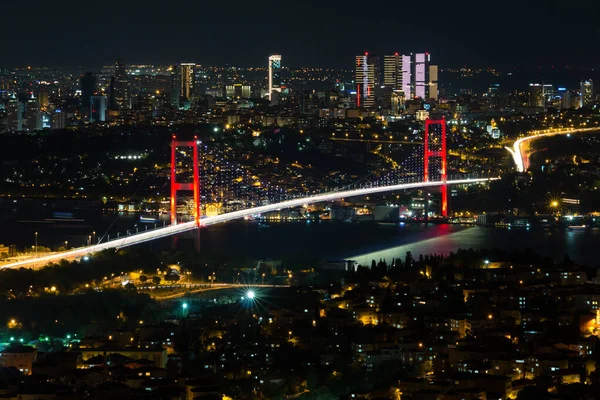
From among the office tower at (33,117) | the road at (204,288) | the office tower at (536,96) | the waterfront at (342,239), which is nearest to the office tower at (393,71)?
the office tower at (536,96)

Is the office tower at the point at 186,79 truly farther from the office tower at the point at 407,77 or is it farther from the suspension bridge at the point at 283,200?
the suspension bridge at the point at 283,200

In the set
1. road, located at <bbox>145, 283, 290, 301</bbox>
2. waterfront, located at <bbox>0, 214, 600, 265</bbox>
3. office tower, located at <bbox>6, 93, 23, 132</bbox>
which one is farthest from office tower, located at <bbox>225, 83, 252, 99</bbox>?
road, located at <bbox>145, 283, 290, 301</bbox>

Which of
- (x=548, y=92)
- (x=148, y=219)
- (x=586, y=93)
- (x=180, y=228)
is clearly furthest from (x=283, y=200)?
(x=548, y=92)

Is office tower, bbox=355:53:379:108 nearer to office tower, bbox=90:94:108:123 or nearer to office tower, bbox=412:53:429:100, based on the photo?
office tower, bbox=412:53:429:100

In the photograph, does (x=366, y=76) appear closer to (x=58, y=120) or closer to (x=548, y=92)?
(x=548, y=92)

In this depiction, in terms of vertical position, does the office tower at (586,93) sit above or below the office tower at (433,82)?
below
